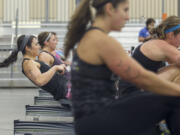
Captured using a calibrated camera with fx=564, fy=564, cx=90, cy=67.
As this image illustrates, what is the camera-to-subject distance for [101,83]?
3297 mm

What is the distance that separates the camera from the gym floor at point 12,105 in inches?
330

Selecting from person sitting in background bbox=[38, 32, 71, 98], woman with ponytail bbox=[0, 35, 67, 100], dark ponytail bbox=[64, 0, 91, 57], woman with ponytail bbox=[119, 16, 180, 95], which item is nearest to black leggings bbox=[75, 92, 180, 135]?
dark ponytail bbox=[64, 0, 91, 57]

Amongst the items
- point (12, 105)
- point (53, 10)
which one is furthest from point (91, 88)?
point (53, 10)

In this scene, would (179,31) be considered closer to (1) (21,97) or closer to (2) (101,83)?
(2) (101,83)

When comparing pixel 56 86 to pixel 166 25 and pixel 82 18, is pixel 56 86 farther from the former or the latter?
pixel 82 18

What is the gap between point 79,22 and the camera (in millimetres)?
3387

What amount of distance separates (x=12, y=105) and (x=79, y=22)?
332 inches

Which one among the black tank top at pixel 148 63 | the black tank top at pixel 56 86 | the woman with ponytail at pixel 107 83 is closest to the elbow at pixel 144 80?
the woman with ponytail at pixel 107 83

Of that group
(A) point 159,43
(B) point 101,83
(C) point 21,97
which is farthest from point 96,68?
(C) point 21,97

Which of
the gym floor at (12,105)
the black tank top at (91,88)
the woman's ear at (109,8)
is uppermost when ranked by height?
the woman's ear at (109,8)

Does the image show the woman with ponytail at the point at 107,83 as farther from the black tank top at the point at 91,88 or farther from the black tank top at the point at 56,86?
the black tank top at the point at 56,86

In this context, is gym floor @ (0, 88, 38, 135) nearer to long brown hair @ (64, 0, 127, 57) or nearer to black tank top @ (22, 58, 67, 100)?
black tank top @ (22, 58, 67, 100)

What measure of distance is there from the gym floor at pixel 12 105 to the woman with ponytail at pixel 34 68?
855 mm

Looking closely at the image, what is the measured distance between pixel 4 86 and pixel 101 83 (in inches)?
525
